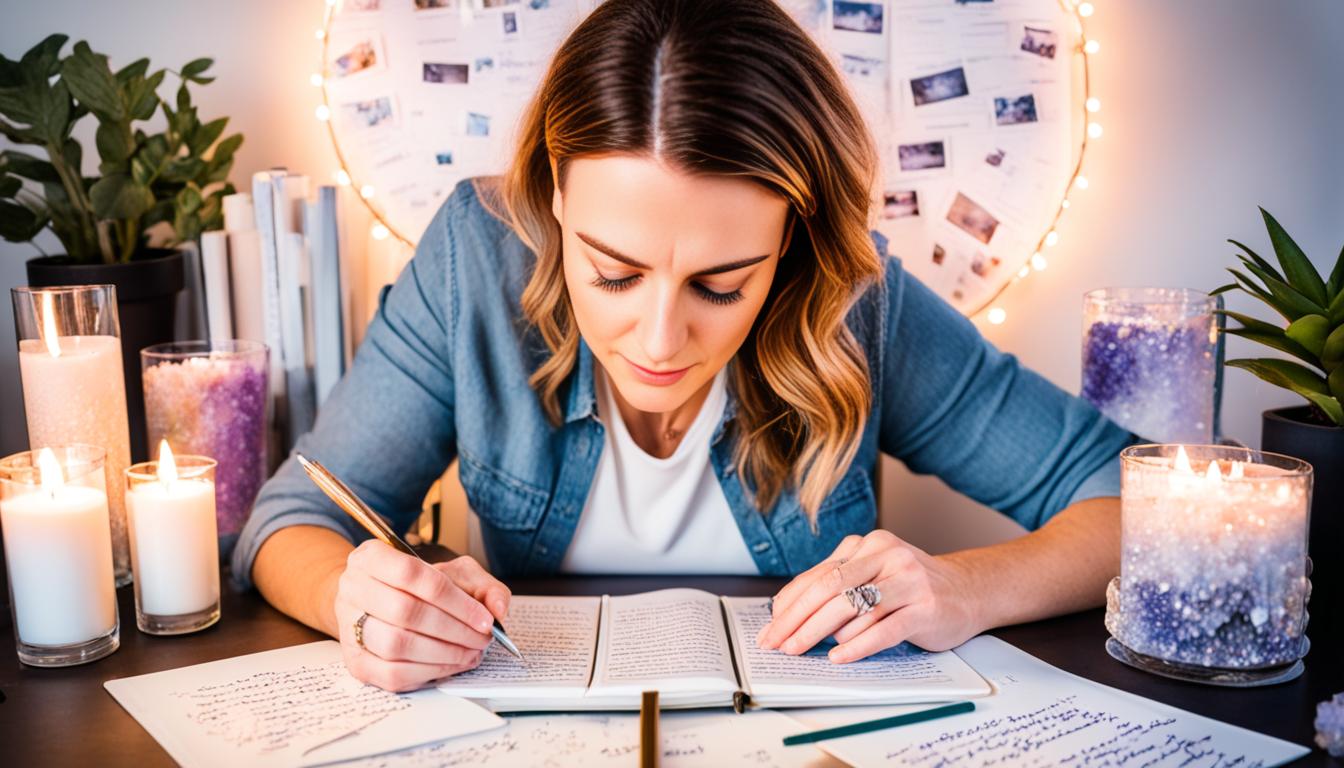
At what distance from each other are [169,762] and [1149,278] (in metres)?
1.43

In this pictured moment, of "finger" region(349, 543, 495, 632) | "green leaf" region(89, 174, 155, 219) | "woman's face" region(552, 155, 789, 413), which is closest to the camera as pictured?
"finger" region(349, 543, 495, 632)

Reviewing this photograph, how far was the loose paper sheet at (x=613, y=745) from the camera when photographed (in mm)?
797

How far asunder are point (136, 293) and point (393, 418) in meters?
0.38

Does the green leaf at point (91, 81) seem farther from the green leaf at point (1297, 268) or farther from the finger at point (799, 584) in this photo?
the green leaf at point (1297, 268)

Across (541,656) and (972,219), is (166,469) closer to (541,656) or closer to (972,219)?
(541,656)

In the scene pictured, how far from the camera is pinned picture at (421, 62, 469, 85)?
5.21 ft

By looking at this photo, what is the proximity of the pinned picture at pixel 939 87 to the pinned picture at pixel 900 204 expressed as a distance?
0.41ft

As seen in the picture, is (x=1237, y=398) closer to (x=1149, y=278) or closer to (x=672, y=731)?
(x=1149, y=278)

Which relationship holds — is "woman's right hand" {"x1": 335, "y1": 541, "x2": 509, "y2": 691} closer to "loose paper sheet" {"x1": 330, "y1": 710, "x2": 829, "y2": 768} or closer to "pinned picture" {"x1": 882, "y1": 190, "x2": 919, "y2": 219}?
"loose paper sheet" {"x1": 330, "y1": 710, "x2": 829, "y2": 768}

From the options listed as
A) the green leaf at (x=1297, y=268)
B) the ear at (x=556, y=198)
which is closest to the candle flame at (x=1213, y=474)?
the green leaf at (x=1297, y=268)

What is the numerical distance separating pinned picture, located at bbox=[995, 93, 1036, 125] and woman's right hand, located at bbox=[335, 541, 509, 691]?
105 cm

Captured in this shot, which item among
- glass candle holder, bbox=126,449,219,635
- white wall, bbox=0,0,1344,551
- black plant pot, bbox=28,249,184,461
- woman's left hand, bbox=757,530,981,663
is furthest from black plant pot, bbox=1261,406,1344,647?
black plant pot, bbox=28,249,184,461

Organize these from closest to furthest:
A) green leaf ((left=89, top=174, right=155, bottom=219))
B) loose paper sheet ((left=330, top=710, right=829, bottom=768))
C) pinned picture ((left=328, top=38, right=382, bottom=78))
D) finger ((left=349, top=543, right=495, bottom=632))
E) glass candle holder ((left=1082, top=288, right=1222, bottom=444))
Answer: loose paper sheet ((left=330, top=710, right=829, bottom=768)) → finger ((left=349, top=543, right=495, bottom=632)) → glass candle holder ((left=1082, top=288, right=1222, bottom=444)) → green leaf ((left=89, top=174, right=155, bottom=219)) → pinned picture ((left=328, top=38, right=382, bottom=78))

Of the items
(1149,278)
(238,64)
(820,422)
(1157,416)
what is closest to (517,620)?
(820,422)
